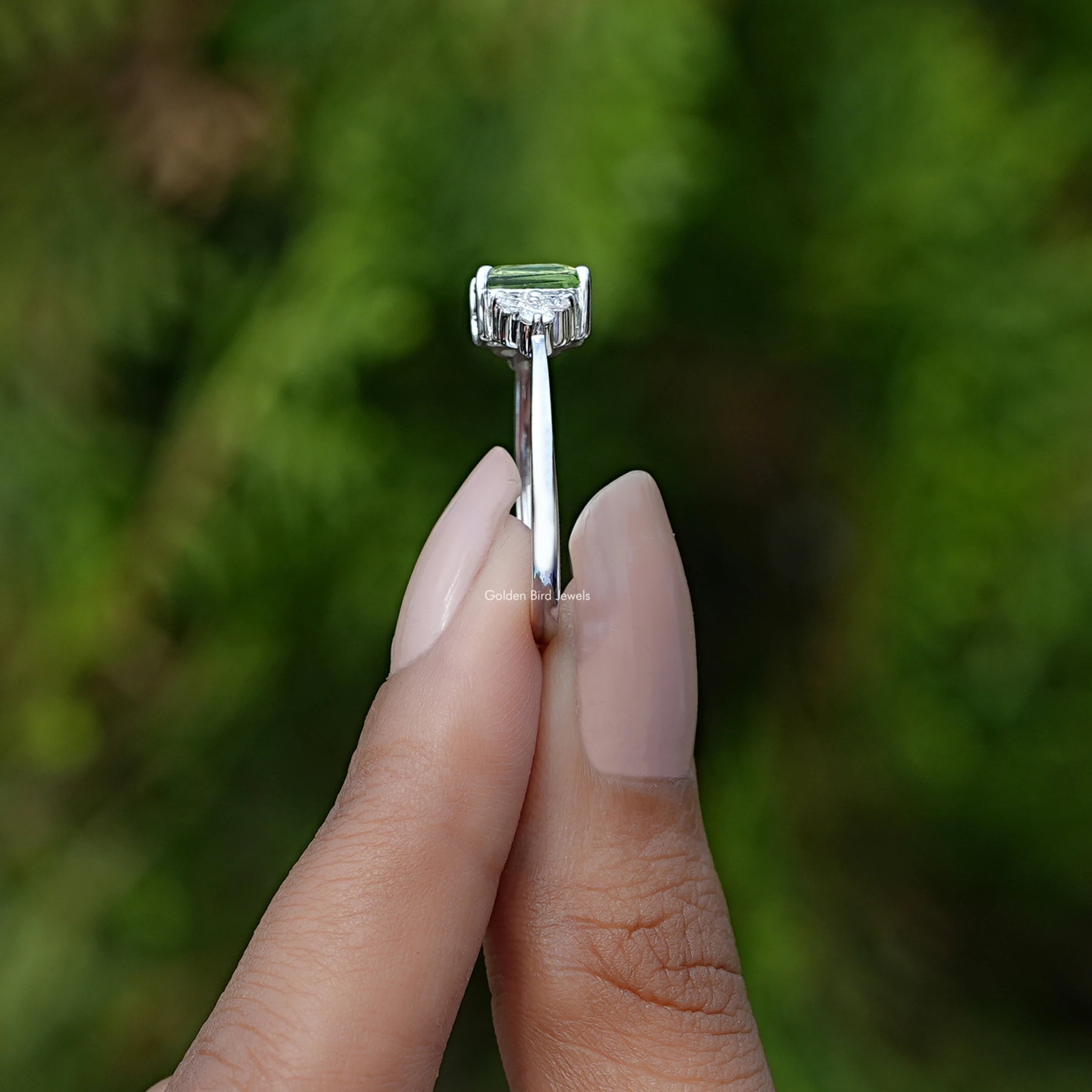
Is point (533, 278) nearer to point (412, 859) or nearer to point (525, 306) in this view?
point (525, 306)

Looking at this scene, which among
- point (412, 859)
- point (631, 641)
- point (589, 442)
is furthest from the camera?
point (589, 442)

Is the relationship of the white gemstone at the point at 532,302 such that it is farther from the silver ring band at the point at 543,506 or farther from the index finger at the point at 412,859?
the index finger at the point at 412,859

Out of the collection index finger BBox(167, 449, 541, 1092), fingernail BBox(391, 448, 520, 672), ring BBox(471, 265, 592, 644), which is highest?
ring BBox(471, 265, 592, 644)

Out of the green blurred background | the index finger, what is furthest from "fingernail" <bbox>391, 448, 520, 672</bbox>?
the green blurred background

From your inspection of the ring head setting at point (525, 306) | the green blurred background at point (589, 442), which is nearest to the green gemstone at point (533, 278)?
the ring head setting at point (525, 306)

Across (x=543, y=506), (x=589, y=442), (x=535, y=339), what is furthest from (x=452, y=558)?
(x=589, y=442)

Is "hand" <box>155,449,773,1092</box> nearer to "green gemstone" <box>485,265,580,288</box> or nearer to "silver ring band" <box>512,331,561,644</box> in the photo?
"silver ring band" <box>512,331,561,644</box>
